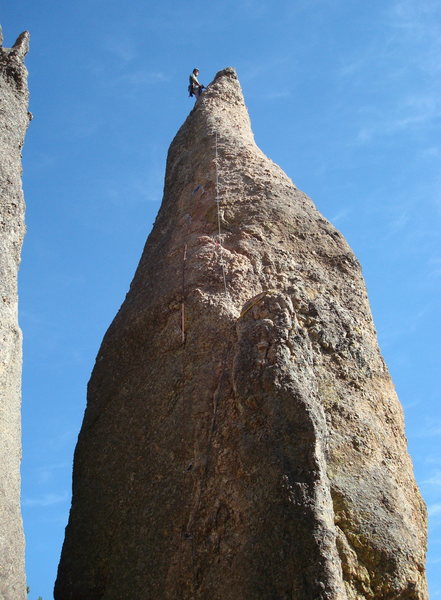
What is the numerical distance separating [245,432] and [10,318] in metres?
2.73

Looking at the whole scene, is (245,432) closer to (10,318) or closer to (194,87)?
(10,318)

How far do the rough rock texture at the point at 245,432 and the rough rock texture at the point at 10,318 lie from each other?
0.81 m

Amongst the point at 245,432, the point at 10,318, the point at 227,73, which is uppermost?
the point at 227,73

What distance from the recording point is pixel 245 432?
6742 mm

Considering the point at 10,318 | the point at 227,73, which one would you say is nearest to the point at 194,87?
the point at 227,73

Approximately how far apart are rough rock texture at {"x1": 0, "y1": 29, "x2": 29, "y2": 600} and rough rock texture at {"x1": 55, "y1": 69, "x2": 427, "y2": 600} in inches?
31.9

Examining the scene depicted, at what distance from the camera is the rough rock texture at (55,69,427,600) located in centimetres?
626

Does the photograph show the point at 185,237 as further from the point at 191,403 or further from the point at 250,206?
the point at 191,403

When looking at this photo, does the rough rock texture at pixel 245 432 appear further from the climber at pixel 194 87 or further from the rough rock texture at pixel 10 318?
the climber at pixel 194 87

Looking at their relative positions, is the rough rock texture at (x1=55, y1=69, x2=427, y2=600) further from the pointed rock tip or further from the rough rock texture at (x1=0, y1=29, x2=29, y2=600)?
the pointed rock tip

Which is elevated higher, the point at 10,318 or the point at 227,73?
the point at 227,73

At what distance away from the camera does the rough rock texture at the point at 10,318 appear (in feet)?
23.1

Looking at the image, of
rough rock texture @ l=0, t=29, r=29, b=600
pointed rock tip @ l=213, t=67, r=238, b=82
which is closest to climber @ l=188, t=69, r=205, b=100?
pointed rock tip @ l=213, t=67, r=238, b=82

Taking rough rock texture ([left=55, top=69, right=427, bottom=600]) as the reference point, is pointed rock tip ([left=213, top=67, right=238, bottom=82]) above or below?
above
